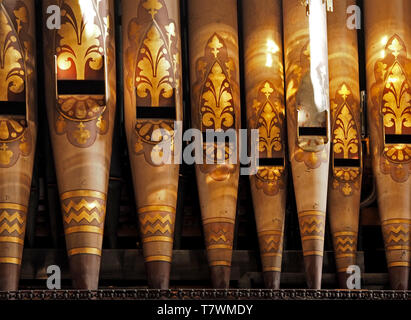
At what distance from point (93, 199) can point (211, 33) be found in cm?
152

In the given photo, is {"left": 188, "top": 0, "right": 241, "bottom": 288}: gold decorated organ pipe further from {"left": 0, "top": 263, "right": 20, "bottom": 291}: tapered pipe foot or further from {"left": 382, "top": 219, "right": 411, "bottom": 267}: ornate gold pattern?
{"left": 0, "top": 263, "right": 20, "bottom": 291}: tapered pipe foot

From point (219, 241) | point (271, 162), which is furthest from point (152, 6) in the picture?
point (219, 241)

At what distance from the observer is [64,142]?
8.56 m

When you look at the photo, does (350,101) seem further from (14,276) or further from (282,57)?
(14,276)

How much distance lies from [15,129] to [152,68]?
102cm

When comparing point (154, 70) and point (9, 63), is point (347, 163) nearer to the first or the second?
point (154, 70)

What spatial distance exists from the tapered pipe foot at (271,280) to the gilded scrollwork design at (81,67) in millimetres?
1504

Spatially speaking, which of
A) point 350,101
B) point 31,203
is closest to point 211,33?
point 350,101

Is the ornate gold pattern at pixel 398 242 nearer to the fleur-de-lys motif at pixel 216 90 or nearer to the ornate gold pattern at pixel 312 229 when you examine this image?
the ornate gold pattern at pixel 312 229

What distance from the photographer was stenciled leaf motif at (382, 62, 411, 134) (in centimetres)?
915

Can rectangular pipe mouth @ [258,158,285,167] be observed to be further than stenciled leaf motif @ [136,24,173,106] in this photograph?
Yes

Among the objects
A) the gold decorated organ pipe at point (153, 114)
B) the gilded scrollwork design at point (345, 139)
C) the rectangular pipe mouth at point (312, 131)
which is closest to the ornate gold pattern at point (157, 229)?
the gold decorated organ pipe at point (153, 114)

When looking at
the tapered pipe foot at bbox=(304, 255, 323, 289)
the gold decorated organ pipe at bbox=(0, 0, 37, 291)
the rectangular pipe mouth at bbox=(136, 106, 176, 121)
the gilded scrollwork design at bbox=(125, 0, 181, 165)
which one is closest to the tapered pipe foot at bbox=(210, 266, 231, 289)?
the tapered pipe foot at bbox=(304, 255, 323, 289)

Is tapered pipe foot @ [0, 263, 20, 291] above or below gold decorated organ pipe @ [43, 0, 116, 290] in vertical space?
below
